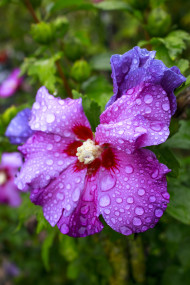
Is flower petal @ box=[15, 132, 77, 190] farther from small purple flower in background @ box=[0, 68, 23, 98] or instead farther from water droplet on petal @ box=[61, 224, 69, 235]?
small purple flower in background @ box=[0, 68, 23, 98]

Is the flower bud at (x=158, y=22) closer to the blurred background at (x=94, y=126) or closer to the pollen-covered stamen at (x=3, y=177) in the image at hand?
the blurred background at (x=94, y=126)

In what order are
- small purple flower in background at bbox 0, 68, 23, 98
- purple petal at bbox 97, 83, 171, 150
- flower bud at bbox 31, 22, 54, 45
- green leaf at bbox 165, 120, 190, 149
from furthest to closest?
small purple flower in background at bbox 0, 68, 23, 98
flower bud at bbox 31, 22, 54, 45
green leaf at bbox 165, 120, 190, 149
purple petal at bbox 97, 83, 171, 150

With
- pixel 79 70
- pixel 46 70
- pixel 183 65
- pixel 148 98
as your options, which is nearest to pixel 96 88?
pixel 79 70

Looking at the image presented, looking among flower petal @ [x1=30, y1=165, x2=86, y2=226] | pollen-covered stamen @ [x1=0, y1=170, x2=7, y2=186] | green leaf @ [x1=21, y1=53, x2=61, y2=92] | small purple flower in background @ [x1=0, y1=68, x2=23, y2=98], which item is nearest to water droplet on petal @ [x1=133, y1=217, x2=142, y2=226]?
flower petal @ [x1=30, y1=165, x2=86, y2=226]

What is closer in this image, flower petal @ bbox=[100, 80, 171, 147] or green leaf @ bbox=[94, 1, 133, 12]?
flower petal @ bbox=[100, 80, 171, 147]

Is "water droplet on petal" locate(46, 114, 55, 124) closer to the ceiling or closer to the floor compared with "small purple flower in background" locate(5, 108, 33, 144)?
closer to the ceiling

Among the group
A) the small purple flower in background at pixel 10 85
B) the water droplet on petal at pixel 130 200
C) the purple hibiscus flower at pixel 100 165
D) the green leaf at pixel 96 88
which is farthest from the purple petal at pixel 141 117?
the small purple flower in background at pixel 10 85

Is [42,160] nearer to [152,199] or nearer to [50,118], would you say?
[50,118]
